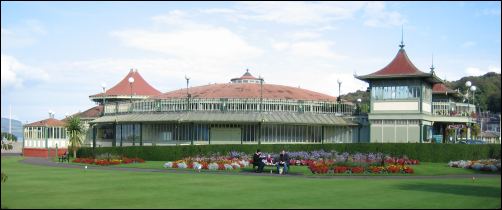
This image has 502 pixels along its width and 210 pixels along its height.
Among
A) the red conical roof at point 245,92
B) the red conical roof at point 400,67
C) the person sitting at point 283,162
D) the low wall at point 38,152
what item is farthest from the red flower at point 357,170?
the low wall at point 38,152

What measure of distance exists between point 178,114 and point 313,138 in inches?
544

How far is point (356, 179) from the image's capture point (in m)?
29.1

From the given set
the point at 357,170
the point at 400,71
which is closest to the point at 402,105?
the point at 400,71

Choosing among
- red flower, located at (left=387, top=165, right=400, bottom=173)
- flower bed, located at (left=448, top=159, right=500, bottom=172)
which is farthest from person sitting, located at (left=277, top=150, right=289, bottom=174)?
flower bed, located at (left=448, top=159, right=500, bottom=172)

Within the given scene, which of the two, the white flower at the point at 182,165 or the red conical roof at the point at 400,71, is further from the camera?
the red conical roof at the point at 400,71

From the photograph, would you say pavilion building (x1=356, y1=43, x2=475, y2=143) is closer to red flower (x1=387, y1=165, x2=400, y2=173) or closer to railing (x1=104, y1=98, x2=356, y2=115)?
railing (x1=104, y1=98, x2=356, y2=115)

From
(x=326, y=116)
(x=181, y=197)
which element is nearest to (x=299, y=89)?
(x=326, y=116)

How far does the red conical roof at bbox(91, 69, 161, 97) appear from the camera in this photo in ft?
308

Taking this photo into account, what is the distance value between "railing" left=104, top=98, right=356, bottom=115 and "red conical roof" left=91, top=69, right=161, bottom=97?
27.9 metres

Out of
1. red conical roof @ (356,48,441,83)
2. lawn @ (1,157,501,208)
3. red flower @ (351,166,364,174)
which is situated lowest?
lawn @ (1,157,501,208)

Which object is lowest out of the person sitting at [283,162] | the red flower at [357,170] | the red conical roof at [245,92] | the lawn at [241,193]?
the lawn at [241,193]

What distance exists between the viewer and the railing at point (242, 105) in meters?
61.4

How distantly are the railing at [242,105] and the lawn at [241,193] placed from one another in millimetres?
32033

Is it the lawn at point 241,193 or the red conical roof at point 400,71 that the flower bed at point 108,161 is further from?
the red conical roof at point 400,71
